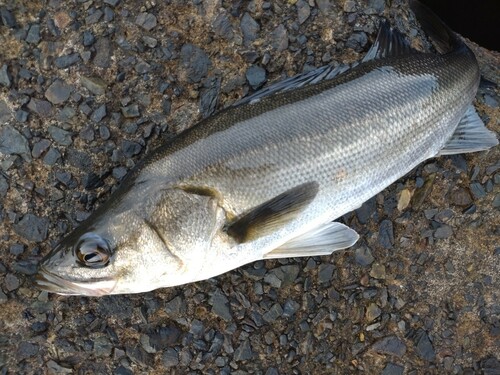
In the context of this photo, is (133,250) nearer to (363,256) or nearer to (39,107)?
(39,107)

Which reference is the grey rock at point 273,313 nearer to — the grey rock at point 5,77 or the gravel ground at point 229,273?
the gravel ground at point 229,273

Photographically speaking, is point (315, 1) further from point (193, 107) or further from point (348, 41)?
point (193, 107)

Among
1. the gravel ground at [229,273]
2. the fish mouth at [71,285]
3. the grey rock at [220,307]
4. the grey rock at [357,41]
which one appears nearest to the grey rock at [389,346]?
the gravel ground at [229,273]

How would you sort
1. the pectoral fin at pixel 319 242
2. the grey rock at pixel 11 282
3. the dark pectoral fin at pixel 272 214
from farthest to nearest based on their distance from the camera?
the grey rock at pixel 11 282 → the pectoral fin at pixel 319 242 → the dark pectoral fin at pixel 272 214

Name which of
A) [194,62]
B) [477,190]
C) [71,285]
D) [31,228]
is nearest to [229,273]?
[71,285]

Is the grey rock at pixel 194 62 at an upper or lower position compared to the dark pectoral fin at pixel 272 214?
upper

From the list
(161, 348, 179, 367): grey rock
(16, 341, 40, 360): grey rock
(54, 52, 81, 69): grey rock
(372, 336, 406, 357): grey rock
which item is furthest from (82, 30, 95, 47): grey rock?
(372, 336, 406, 357): grey rock
